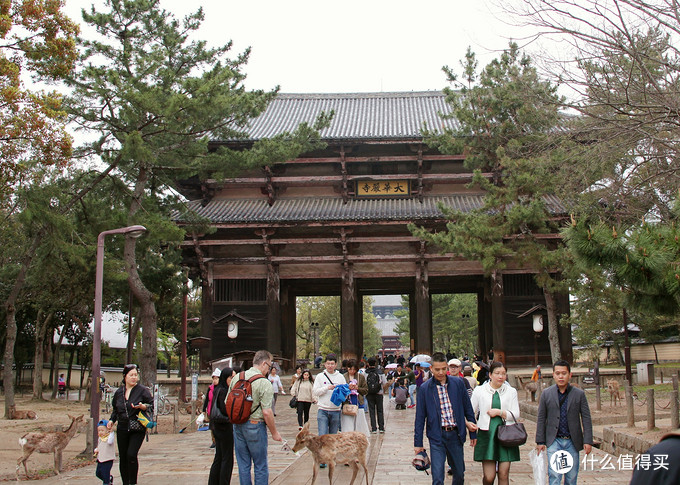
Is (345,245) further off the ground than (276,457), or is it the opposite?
(345,245)

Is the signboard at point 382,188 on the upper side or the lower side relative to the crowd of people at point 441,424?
upper

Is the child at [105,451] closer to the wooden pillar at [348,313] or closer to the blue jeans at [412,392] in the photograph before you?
the blue jeans at [412,392]

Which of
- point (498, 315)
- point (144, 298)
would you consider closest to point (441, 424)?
point (144, 298)

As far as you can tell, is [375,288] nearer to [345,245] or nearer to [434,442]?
[345,245]

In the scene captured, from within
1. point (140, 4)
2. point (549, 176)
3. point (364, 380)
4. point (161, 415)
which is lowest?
point (161, 415)

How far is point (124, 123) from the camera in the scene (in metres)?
15.6

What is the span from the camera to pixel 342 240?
25.2m

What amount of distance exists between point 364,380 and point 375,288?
62.1 feet

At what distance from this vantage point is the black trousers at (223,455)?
6.92 metres

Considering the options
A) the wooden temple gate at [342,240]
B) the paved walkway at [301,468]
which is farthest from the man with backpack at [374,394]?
the wooden temple gate at [342,240]

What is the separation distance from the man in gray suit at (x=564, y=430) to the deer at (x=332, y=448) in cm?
230

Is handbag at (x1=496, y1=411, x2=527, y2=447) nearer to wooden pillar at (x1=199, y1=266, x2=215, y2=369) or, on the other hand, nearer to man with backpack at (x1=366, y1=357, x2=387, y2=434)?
man with backpack at (x1=366, y1=357, x2=387, y2=434)

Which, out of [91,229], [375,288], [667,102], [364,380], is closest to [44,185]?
[91,229]

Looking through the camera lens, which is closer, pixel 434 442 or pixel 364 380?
pixel 434 442
